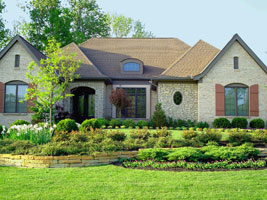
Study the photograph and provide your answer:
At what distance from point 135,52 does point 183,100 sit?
638 cm

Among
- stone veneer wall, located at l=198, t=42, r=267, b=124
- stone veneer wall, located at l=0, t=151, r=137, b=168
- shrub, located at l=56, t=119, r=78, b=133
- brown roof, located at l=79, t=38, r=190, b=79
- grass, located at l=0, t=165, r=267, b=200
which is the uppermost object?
brown roof, located at l=79, t=38, r=190, b=79

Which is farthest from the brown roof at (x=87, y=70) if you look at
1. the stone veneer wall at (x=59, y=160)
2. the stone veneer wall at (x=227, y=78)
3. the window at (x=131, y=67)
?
the stone veneer wall at (x=59, y=160)

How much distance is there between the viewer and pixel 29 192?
438 cm

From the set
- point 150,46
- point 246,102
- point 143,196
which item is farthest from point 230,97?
point 143,196

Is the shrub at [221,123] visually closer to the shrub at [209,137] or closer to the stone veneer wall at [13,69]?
the shrub at [209,137]

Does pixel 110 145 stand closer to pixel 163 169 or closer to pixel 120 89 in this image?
pixel 163 169

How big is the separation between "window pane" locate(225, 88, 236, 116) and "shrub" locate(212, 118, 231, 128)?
798mm

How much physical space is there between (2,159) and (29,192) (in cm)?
303

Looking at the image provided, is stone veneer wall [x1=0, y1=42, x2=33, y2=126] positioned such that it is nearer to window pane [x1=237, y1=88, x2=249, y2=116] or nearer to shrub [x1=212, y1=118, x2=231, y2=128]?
shrub [x1=212, y1=118, x2=231, y2=128]

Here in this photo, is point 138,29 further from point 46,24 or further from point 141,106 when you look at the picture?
point 141,106

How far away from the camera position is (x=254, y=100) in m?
15.3

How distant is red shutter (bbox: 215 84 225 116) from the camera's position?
1534 cm

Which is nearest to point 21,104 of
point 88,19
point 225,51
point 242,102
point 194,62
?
point 194,62

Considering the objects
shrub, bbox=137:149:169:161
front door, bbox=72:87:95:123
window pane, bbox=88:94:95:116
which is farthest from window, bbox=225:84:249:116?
shrub, bbox=137:149:169:161
